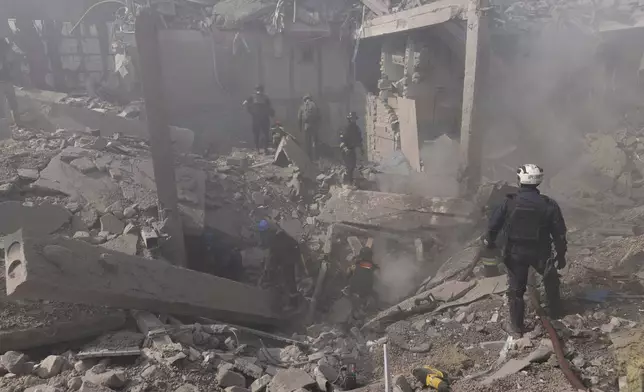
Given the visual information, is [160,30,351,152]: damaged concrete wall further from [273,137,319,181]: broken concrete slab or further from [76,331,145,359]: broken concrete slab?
[76,331,145,359]: broken concrete slab

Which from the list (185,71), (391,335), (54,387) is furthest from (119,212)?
(185,71)

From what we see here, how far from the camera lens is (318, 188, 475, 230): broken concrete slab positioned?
7.38 metres

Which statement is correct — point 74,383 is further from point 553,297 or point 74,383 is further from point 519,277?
point 553,297

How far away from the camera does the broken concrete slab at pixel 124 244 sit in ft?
19.3

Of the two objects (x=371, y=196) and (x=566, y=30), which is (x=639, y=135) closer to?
(x=566, y=30)

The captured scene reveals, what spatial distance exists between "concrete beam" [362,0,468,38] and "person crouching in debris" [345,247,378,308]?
12.9ft

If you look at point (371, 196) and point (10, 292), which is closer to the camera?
point (10, 292)

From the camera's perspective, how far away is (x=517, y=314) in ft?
13.5

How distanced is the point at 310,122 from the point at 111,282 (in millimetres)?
7538

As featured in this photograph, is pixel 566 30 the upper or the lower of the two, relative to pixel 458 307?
upper

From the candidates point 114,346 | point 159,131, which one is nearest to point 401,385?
point 114,346

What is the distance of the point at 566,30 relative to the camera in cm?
1101

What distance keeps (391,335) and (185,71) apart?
11415 mm

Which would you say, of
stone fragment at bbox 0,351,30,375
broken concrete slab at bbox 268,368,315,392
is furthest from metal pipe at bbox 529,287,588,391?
stone fragment at bbox 0,351,30,375
